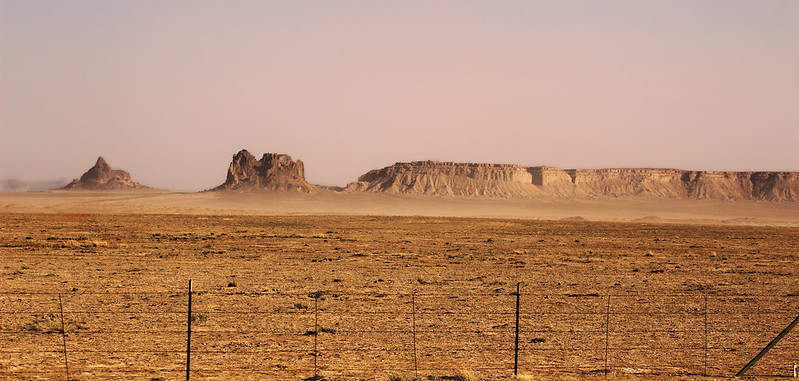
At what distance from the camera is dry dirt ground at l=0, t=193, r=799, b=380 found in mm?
13039

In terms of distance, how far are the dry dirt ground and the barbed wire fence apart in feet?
0.20

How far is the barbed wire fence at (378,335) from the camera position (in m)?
12.8

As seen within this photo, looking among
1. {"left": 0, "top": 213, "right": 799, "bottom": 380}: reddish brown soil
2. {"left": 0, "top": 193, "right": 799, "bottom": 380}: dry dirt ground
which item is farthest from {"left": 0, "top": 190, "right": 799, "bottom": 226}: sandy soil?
{"left": 0, "top": 193, "right": 799, "bottom": 380}: dry dirt ground

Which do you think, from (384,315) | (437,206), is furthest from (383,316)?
(437,206)

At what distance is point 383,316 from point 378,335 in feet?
8.13

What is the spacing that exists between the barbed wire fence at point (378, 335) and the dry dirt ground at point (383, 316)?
2.4 inches

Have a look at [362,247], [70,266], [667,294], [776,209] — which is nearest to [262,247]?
[362,247]

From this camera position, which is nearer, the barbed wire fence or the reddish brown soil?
the barbed wire fence

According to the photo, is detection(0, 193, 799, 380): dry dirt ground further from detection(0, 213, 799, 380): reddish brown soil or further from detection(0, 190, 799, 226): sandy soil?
detection(0, 190, 799, 226): sandy soil

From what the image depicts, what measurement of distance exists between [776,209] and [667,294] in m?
173

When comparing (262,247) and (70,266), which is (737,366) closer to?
(70,266)

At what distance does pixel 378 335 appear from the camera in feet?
52.3

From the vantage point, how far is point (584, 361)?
→ 13.7 metres

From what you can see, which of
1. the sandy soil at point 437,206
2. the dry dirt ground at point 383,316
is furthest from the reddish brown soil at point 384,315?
the sandy soil at point 437,206
